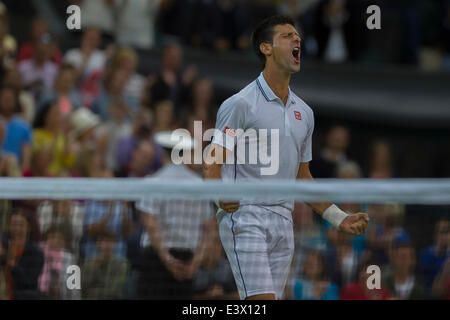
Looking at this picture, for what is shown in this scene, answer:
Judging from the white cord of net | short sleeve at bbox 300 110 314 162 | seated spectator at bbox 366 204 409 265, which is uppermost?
short sleeve at bbox 300 110 314 162

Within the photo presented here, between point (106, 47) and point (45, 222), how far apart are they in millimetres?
5607

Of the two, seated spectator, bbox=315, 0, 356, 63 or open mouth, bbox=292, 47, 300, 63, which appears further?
seated spectator, bbox=315, 0, 356, 63

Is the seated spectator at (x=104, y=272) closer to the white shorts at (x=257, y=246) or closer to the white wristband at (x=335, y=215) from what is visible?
the white shorts at (x=257, y=246)

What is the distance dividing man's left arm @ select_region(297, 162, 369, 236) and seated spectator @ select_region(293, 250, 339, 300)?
0.83 meters

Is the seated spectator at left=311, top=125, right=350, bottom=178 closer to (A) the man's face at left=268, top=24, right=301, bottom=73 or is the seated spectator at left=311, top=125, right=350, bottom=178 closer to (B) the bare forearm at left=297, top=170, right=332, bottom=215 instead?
(B) the bare forearm at left=297, top=170, right=332, bottom=215

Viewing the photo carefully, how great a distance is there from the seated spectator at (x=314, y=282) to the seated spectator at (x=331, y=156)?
11.5ft

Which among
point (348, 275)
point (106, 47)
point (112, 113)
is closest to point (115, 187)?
point (348, 275)

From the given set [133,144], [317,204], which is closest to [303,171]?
[317,204]

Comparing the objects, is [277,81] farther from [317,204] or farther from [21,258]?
[21,258]

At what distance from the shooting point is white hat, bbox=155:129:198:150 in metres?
10.7

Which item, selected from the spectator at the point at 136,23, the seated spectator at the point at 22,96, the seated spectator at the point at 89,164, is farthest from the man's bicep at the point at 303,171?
the spectator at the point at 136,23

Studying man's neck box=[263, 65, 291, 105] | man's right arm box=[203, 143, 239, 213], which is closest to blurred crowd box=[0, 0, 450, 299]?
man's right arm box=[203, 143, 239, 213]

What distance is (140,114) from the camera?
10.9 meters

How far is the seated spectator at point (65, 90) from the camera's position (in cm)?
1091
